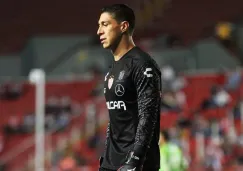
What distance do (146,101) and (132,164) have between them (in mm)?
376

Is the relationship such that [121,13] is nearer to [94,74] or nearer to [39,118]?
[39,118]

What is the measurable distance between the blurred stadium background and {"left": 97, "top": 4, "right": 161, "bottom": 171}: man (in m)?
13.1

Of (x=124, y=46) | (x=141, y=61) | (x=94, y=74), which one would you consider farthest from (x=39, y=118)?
(x=141, y=61)

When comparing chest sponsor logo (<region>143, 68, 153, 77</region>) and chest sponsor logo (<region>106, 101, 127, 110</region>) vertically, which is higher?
chest sponsor logo (<region>143, 68, 153, 77</region>)

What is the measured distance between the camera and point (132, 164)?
3264 mm

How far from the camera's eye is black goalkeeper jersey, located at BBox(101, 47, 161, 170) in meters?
3.38

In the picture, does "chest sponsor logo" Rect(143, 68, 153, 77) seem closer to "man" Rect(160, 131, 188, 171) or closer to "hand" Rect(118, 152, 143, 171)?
"hand" Rect(118, 152, 143, 171)

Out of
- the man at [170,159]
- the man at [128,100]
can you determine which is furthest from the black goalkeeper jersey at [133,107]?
the man at [170,159]

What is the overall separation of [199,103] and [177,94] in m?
0.78

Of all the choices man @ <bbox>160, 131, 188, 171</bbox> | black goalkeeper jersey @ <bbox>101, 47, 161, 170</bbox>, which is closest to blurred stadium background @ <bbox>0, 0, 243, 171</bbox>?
man @ <bbox>160, 131, 188, 171</bbox>

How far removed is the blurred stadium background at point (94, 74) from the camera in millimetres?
17672

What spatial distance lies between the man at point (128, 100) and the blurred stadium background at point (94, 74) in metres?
13.1

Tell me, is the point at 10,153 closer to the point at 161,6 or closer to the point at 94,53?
the point at 94,53

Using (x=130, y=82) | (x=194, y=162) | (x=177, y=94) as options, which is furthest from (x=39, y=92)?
(x=130, y=82)
